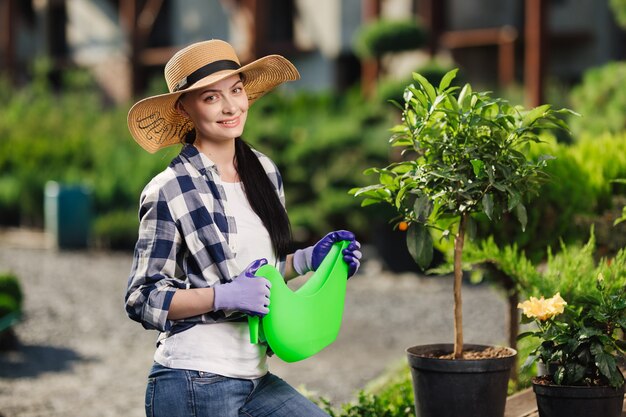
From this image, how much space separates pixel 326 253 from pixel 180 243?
43cm

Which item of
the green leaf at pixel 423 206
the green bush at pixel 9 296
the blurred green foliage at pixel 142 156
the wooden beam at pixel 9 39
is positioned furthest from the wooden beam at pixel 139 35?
the green leaf at pixel 423 206

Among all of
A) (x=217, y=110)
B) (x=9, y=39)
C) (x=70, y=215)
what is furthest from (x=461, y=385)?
(x=9, y=39)

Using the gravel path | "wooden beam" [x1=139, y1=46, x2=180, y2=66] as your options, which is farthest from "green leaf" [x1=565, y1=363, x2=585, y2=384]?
"wooden beam" [x1=139, y1=46, x2=180, y2=66]

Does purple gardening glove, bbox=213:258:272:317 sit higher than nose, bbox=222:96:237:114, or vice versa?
nose, bbox=222:96:237:114

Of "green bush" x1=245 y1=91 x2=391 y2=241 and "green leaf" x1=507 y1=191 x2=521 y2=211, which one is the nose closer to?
"green leaf" x1=507 y1=191 x2=521 y2=211

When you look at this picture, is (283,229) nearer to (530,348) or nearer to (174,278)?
(174,278)

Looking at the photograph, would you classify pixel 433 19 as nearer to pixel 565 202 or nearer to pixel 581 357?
pixel 565 202

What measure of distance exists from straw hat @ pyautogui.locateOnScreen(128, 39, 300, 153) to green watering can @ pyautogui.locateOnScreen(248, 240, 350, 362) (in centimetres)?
56

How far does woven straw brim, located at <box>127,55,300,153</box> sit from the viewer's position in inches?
114

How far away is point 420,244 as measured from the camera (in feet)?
11.1

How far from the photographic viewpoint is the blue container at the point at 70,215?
1304cm

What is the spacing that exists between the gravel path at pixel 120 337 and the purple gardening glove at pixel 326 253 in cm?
187

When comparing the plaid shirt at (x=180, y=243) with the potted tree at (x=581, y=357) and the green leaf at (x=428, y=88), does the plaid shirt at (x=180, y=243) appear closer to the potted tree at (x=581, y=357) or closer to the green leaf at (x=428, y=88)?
the green leaf at (x=428, y=88)

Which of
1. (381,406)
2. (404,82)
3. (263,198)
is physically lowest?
(381,406)
